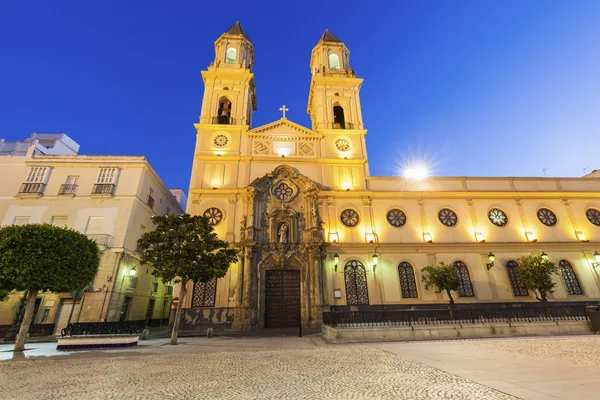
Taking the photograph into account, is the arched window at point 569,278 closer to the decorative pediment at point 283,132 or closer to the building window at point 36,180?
the decorative pediment at point 283,132

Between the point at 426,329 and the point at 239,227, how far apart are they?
15.0 meters

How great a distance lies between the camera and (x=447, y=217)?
24.0 metres

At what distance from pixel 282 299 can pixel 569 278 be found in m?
23.9

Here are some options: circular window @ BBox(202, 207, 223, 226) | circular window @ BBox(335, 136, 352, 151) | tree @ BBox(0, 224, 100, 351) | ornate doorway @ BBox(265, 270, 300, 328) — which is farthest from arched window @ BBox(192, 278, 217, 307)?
circular window @ BBox(335, 136, 352, 151)

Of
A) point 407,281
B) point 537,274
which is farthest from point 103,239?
point 537,274

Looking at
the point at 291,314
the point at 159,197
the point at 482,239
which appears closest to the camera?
the point at 291,314

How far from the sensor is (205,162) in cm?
2456

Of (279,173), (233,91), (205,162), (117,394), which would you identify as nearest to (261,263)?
(279,173)

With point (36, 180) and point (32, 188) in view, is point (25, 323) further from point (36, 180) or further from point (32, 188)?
point (36, 180)

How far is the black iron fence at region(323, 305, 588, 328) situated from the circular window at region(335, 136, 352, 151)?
16907 mm

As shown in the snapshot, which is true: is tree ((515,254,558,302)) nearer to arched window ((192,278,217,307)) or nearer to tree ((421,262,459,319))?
tree ((421,262,459,319))

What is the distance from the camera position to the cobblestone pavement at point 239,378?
545 centimetres

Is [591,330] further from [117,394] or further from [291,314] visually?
[117,394]

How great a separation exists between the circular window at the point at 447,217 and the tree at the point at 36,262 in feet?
88.2
